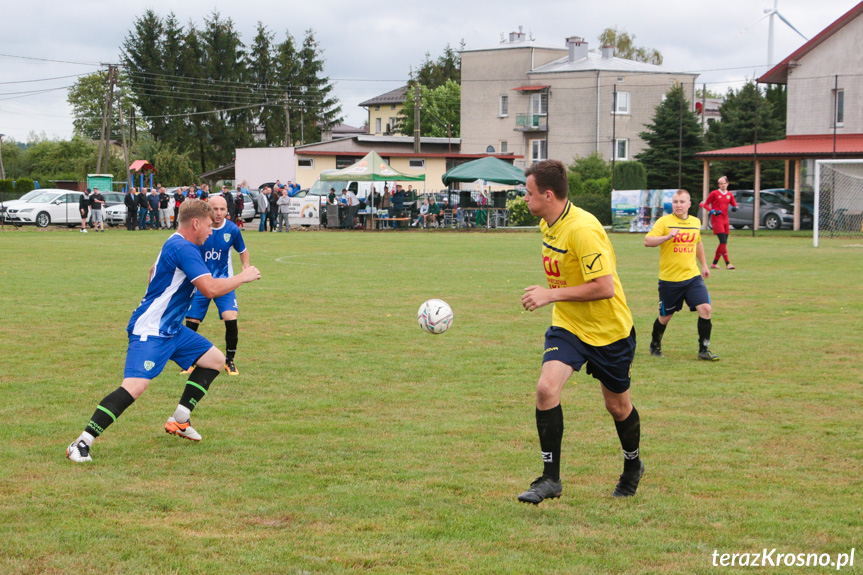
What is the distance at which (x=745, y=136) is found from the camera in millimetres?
50125

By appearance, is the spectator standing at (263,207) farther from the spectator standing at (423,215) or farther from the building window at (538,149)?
the building window at (538,149)

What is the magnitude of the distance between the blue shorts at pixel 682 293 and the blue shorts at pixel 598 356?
5243 millimetres

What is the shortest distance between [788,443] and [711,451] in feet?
2.27

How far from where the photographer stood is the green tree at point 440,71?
110 m

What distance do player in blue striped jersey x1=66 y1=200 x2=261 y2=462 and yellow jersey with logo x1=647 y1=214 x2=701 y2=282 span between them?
5621 mm

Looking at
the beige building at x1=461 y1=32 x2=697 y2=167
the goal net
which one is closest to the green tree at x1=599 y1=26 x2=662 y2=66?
the beige building at x1=461 y1=32 x2=697 y2=167

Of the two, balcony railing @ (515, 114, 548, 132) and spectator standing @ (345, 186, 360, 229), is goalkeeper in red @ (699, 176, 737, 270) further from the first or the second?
balcony railing @ (515, 114, 548, 132)

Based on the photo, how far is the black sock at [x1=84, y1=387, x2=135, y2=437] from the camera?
20.1ft

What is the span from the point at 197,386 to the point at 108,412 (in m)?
0.77

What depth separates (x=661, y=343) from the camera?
11.6 meters

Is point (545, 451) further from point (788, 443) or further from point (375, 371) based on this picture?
point (375, 371)

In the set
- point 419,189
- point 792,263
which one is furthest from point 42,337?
point 419,189

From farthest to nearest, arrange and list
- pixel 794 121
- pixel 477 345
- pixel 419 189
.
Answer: pixel 419 189 < pixel 794 121 < pixel 477 345

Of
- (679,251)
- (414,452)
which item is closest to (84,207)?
(679,251)
